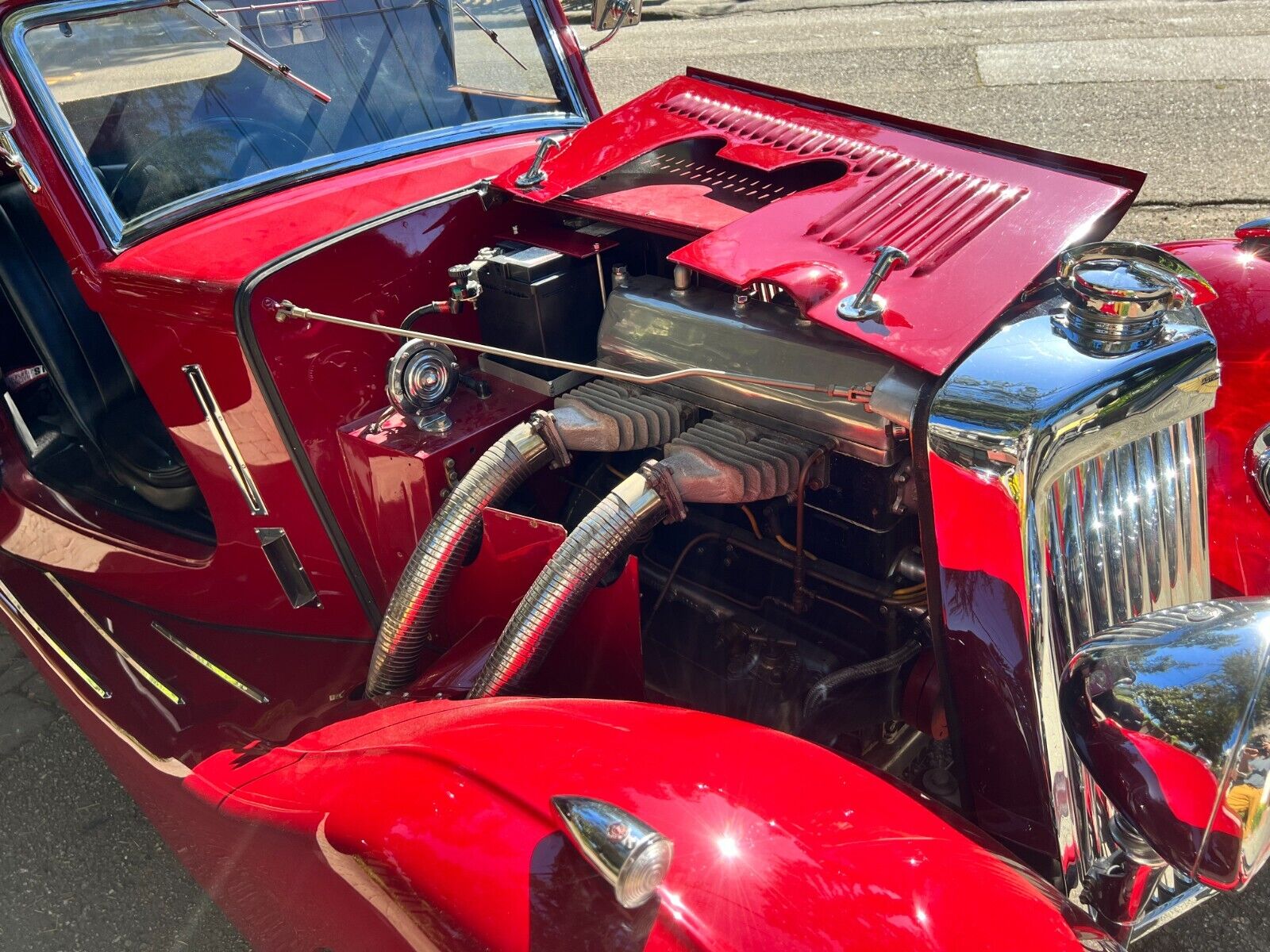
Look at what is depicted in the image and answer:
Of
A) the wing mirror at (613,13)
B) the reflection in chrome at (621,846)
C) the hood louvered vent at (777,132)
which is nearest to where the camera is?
the reflection in chrome at (621,846)

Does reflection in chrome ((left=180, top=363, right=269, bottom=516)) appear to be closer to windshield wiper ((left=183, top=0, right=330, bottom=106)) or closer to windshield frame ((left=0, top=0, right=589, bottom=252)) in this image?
windshield frame ((left=0, top=0, right=589, bottom=252))

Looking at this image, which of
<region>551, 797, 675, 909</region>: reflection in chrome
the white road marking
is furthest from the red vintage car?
the white road marking

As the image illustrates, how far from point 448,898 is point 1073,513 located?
0.97 metres

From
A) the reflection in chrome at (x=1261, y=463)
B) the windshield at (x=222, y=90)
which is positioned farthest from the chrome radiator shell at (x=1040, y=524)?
the windshield at (x=222, y=90)

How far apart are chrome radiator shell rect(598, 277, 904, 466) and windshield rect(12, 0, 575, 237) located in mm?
910

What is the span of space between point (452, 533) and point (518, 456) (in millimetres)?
174

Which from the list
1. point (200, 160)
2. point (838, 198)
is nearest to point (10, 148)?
point (200, 160)

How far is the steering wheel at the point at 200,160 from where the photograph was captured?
216cm

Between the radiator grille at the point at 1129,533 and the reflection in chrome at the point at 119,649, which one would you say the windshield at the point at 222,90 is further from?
the radiator grille at the point at 1129,533

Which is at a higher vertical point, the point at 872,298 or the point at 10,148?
the point at 10,148

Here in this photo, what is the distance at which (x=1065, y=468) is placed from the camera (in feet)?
4.57

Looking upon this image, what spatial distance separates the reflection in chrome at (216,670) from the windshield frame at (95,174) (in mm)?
885

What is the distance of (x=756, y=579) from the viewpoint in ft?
6.14

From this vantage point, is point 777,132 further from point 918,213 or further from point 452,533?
point 452,533
